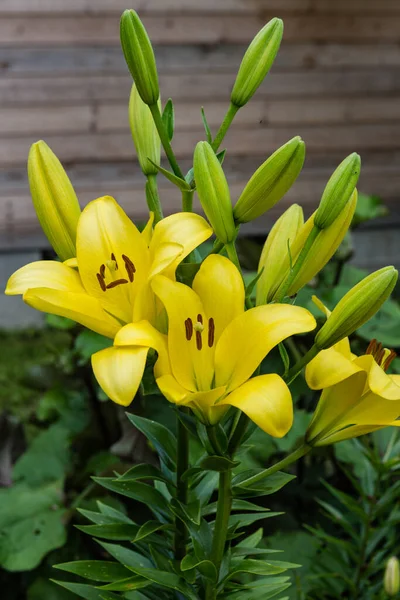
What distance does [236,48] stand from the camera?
2748 millimetres

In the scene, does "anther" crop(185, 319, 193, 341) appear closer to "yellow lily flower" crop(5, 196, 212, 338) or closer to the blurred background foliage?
"yellow lily flower" crop(5, 196, 212, 338)

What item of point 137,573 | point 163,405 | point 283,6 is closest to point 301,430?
point 163,405

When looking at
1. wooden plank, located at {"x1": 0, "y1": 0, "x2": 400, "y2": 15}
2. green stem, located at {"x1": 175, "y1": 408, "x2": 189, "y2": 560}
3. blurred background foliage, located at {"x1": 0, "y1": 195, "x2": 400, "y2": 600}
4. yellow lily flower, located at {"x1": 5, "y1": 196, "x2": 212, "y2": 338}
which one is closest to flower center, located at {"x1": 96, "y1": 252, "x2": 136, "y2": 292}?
yellow lily flower, located at {"x1": 5, "y1": 196, "x2": 212, "y2": 338}

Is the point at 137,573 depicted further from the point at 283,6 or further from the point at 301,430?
the point at 283,6

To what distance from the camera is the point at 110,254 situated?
0.55 m

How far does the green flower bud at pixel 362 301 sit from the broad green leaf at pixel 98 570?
291 millimetres

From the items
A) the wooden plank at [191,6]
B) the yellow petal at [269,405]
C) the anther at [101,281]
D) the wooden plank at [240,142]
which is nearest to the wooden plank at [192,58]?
the wooden plank at [191,6]

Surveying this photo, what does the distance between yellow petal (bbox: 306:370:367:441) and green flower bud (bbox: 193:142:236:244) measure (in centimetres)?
13

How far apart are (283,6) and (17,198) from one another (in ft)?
3.95

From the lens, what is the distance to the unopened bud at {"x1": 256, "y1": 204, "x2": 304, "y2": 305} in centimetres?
55

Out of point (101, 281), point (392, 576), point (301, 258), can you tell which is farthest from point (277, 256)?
point (392, 576)

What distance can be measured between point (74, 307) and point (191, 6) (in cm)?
241

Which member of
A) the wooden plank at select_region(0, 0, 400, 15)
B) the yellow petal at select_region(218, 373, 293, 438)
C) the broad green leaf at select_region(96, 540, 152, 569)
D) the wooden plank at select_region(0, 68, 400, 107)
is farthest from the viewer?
the wooden plank at select_region(0, 68, 400, 107)

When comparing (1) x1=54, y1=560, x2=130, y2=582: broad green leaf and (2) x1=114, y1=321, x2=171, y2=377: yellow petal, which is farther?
(1) x1=54, y1=560, x2=130, y2=582: broad green leaf
